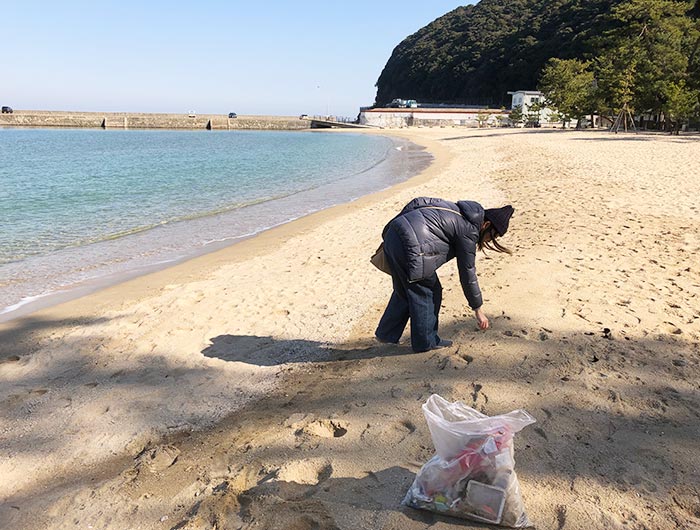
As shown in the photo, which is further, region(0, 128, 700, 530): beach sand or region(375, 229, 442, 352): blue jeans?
region(375, 229, 442, 352): blue jeans

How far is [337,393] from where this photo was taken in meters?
4.15

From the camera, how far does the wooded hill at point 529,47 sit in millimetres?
42969

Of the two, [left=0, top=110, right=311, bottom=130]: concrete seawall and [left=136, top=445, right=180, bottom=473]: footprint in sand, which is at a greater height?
[left=0, top=110, right=311, bottom=130]: concrete seawall

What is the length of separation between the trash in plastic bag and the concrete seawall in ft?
354

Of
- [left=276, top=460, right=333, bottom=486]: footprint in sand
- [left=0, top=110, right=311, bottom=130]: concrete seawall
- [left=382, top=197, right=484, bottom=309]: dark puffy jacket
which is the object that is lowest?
[left=276, top=460, right=333, bottom=486]: footprint in sand

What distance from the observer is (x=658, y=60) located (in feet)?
134

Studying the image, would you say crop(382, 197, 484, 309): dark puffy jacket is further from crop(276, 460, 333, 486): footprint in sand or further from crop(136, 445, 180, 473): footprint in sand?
crop(136, 445, 180, 473): footprint in sand

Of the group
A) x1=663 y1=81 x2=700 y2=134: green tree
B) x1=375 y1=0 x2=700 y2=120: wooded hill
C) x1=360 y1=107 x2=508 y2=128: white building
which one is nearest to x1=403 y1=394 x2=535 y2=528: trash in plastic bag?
x1=663 y1=81 x2=700 y2=134: green tree

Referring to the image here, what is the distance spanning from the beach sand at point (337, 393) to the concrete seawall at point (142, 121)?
103m

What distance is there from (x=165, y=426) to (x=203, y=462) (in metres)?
0.69

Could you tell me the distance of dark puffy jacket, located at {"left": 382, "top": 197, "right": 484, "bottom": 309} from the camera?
13.0 ft

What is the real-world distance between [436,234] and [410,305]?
653 mm

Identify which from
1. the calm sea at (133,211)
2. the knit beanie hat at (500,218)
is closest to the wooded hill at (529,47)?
the calm sea at (133,211)

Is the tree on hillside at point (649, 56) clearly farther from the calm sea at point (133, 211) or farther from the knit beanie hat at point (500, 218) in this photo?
the knit beanie hat at point (500, 218)
